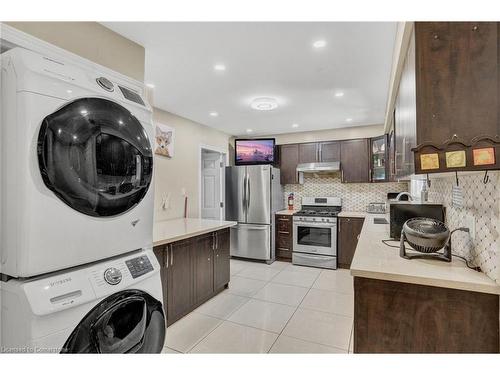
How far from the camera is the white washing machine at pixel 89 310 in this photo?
0.91 m

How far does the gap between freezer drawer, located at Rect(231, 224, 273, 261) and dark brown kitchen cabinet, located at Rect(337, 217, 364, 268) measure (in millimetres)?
1204

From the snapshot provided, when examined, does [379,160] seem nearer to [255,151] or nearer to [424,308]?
[255,151]

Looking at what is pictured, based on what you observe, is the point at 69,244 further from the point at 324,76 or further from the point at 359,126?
the point at 359,126

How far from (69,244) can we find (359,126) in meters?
4.77

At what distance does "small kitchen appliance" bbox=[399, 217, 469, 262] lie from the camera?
1.48 m

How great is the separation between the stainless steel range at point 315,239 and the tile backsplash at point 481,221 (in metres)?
2.60

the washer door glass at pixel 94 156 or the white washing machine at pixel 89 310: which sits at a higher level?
the washer door glass at pixel 94 156

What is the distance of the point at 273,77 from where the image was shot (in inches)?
104

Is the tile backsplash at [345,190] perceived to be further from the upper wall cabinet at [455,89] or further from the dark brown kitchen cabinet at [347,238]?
the upper wall cabinet at [455,89]

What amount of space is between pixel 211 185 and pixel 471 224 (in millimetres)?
4087

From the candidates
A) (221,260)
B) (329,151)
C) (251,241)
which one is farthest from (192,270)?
(329,151)

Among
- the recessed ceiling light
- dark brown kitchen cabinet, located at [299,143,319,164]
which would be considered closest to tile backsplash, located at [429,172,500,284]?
the recessed ceiling light

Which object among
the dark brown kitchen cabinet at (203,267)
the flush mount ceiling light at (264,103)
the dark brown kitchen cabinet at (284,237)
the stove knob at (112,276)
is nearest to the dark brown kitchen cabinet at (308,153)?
the dark brown kitchen cabinet at (284,237)

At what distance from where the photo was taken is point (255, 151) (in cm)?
512
